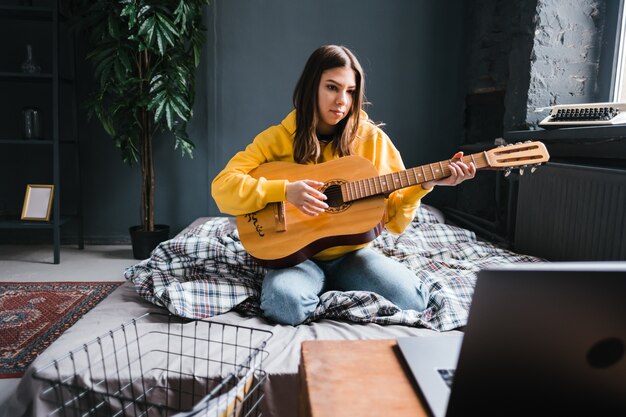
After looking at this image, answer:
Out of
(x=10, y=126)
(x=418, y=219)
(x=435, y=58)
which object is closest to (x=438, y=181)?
(x=418, y=219)

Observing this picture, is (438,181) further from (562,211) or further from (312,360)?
(312,360)

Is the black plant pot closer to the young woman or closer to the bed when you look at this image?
the bed

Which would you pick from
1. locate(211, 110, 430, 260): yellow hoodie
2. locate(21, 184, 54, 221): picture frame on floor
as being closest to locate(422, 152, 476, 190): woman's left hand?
locate(211, 110, 430, 260): yellow hoodie

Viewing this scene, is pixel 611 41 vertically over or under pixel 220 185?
over

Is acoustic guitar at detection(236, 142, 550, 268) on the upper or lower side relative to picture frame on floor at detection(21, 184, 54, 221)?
upper

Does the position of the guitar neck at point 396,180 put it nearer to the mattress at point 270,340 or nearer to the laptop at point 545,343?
the mattress at point 270,340

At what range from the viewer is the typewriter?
5.21 feet

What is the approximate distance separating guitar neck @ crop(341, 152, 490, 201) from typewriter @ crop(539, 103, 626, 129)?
62 cm

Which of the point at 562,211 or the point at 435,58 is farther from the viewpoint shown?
Answer: the point at 435,58

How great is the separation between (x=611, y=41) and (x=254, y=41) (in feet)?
Answer: 6.54

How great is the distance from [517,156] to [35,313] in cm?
188

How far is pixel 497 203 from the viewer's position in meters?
2.55

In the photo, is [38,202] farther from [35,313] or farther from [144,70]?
[35,313]

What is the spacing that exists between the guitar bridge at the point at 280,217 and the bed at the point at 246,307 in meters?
0.21
